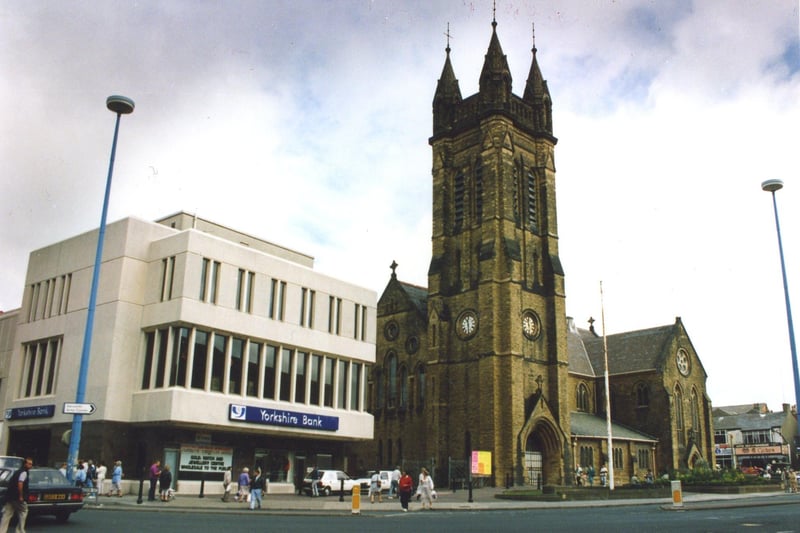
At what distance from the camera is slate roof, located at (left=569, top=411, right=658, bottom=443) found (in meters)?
55.1

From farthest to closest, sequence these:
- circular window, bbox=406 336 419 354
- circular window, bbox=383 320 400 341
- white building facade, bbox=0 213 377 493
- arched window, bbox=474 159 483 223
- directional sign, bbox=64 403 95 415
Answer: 1. circular window, bbox=383 320 400 341
2. circular window, bbox=406 336 419 354
3. arched window, bbox=474 159 483 223
4. white building facade, bbox=0 213 377 493
5. directional sign, bbox=64 403 95 415

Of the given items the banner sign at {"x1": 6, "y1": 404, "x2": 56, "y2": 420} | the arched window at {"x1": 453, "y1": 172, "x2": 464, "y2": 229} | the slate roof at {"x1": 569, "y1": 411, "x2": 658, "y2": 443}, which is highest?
the arched window at {"x1": 453, "y1": 172, "x2": 464, "y2": 229}

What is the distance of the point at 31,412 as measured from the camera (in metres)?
38.3

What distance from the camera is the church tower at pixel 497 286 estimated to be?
4994 centimetres

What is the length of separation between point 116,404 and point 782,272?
1204 inches

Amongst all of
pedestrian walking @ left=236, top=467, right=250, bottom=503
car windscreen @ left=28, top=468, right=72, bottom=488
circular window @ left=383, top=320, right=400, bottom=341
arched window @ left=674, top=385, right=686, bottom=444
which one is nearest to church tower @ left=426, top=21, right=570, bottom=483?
circular window @ left=383, top=320, right=400, bottom=341

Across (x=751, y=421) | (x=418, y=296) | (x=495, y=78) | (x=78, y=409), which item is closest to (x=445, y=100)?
(x=495, y=78)

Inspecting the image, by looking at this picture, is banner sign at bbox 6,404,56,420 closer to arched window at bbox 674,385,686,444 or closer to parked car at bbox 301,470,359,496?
parked car at bbox 301,470,359,496

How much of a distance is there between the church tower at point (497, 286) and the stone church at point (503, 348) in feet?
0.33

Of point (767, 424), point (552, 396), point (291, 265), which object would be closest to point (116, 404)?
point (291, 265)

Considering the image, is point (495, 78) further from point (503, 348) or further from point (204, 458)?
point (204, 458)

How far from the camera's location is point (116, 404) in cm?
3516

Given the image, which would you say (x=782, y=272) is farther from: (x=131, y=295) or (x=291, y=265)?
(x=131, y=295)

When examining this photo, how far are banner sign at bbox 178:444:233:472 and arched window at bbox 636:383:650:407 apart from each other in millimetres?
37960
